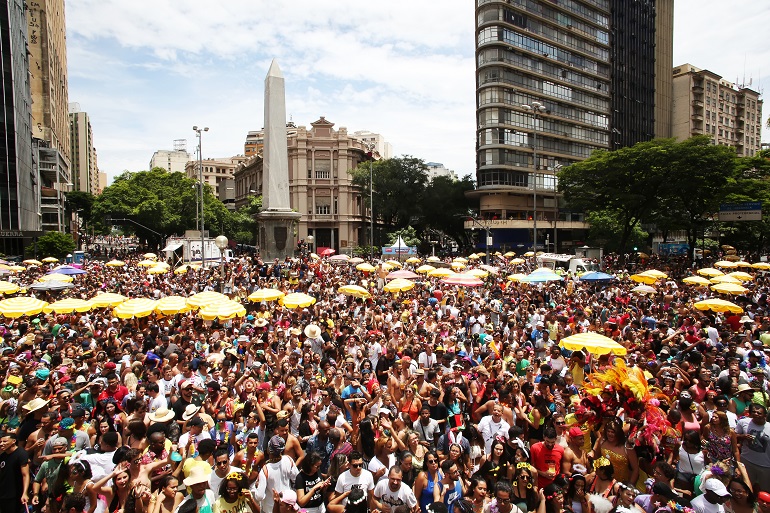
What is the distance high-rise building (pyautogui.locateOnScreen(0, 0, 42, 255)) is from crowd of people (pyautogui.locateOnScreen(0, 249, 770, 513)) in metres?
39.0

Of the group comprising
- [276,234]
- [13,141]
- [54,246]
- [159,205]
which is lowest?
[54,246]

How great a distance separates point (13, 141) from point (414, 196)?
37.7 m

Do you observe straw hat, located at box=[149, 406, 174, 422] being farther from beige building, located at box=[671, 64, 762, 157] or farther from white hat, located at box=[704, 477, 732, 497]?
beige building, located at box=[671, 64, 762, 157]

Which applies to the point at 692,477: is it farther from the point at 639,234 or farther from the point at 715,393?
the point at 639,234

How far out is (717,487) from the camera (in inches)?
186

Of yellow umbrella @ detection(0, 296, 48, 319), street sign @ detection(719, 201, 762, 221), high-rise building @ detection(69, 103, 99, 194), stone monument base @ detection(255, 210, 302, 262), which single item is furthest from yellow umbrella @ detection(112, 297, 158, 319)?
high-rise building @ detection(69, 103, 99, 194)

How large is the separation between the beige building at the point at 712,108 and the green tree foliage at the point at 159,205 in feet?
219

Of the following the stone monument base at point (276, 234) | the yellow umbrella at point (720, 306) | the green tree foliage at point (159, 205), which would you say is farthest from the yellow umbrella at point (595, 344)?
the green tree foliage at point (159, 205)

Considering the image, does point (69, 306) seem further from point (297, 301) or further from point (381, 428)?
point (381, 428)

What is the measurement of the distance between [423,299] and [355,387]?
37.1ft

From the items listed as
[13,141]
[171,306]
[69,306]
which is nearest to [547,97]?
[13,141]

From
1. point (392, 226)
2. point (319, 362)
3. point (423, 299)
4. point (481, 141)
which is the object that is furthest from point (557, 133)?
point (319, 362)

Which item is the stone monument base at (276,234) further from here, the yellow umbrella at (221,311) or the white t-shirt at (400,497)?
the white t-shirt at (400,497)

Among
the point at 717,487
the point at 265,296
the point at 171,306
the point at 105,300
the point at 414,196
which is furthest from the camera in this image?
the point at 414,196
